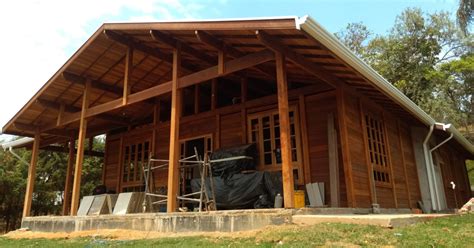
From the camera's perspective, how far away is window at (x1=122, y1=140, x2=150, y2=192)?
1166 centimetres

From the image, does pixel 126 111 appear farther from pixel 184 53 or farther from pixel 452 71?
pixel 452 71

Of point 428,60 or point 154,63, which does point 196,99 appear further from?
point 428,60

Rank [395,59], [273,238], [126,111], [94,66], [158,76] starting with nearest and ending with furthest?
[273,238], [94,66], [158,76], [126,111], [395,59]

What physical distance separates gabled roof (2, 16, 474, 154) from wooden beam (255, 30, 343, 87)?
0.02 meters

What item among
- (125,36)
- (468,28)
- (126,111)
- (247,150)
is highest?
(468,28)

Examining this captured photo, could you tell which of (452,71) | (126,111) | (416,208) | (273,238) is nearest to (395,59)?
(452,71)

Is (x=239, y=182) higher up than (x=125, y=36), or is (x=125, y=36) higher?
(x=125, y=36)

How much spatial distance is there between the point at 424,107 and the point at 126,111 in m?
16.9

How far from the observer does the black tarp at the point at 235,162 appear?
8391 mm

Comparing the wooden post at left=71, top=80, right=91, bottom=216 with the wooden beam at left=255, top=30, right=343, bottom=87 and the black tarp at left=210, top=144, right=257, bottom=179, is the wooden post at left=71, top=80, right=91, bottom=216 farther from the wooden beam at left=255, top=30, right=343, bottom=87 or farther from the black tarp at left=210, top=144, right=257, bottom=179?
the wooden beam at left=255, top=30, right=343, bottom=87

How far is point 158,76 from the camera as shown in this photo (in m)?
10.5

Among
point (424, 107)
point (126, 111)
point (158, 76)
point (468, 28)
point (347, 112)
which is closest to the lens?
point (347, 112)

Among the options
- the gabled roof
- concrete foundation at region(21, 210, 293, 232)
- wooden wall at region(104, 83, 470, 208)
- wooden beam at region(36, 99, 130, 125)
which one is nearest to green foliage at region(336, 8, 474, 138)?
the gabled roof

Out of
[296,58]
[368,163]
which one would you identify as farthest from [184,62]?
[368,163]
